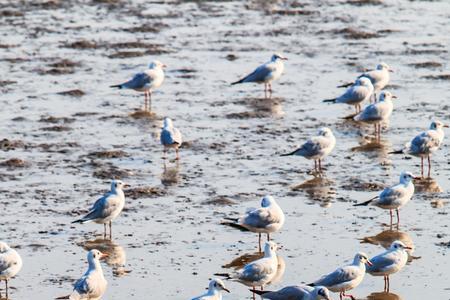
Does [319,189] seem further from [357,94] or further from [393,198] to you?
[357,94]

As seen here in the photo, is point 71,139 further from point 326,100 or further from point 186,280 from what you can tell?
point 186,280

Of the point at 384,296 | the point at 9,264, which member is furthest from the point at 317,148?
the point at 9,264

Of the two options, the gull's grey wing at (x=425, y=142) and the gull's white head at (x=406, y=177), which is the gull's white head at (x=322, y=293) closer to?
the gull's white head at (x=406, y=177)

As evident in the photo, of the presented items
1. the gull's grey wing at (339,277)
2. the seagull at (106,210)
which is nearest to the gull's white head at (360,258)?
the gull's grey wing at (339,277)

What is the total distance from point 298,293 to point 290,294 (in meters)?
0.12

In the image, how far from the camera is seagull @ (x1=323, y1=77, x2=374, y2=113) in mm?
26703

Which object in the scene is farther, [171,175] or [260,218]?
[171,175]

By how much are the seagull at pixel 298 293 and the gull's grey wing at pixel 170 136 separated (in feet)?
24.8

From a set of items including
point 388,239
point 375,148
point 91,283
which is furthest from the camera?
point 375,148

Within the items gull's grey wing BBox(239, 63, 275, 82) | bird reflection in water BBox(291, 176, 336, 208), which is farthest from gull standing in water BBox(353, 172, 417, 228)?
gull's grey wing BBox(239, 63, 275, 82)

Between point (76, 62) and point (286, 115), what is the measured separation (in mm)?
7071

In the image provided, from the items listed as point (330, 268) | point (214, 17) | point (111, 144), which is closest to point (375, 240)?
point (330, 268)

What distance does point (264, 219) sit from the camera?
18.8 meters

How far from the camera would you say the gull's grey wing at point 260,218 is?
1880cm
